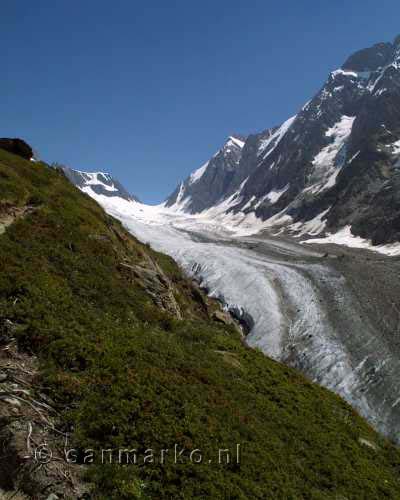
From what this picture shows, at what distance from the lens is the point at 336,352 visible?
106 ft

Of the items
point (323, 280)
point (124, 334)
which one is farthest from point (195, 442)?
point (323, 280)

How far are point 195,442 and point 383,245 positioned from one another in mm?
97817

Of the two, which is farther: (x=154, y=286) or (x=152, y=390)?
(x=154, y=286)

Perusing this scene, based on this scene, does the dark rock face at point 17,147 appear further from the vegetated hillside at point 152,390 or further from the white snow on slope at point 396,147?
the white snow on slope at point 396,147

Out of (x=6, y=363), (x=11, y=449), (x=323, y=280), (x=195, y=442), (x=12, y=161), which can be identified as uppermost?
(x=323, y=280)

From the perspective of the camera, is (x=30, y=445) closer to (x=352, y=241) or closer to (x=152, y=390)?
(x=152, y=390)

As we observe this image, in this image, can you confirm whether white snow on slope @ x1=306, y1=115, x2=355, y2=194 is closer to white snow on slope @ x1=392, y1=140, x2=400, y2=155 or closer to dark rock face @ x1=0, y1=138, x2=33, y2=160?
white snow on slope @ x1=392, y1=140, x2=400, y2=155

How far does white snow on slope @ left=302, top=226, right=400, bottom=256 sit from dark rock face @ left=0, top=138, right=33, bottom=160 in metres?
79.6

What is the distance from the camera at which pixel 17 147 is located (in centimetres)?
2942

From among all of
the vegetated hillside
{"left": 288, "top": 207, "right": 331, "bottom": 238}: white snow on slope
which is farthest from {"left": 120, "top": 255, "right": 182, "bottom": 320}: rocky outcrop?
{"left": 288, "top": 207, "right": 331, "bottom": 238}: white snow on slope

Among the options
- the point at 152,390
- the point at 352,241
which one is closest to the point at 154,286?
the point at 152,390

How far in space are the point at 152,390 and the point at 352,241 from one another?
10716 cm

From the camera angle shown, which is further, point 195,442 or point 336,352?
point 336,352

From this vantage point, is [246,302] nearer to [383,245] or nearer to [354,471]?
[354,471]
